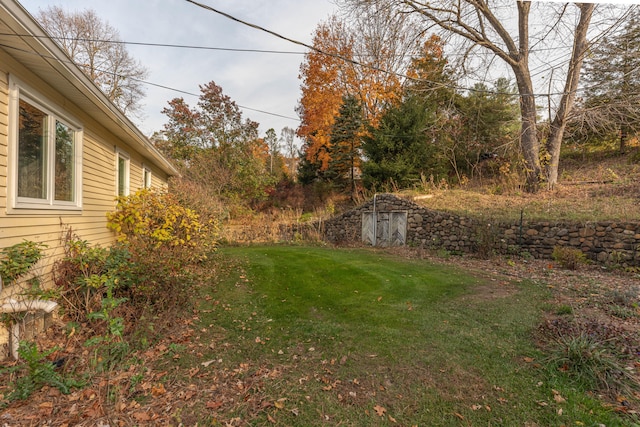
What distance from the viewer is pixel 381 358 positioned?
10.0ft

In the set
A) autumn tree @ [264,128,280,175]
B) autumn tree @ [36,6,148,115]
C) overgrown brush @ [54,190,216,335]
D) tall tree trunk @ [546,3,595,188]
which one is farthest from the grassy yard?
autumn tree @ [264,128,280,175]

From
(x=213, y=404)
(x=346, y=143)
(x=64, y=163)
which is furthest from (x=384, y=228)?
(x=213, y=404)

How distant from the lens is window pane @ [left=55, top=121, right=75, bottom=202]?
403 cm

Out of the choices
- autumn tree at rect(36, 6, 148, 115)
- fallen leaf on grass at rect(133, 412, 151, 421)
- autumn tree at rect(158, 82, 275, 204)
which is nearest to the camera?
fallen leaf on grass at rect(133, 412, 151, 421)

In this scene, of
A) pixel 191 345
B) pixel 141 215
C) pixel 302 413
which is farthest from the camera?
pixel 141 215

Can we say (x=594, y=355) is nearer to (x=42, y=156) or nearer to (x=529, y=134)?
(x=42, y=156)

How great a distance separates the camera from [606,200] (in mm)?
9156

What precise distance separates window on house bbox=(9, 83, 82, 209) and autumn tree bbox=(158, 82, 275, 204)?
37.6 feet

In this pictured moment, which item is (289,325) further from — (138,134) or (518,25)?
(518,25)

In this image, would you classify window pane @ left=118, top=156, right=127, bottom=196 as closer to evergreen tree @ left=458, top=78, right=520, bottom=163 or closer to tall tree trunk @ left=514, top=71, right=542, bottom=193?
tall tree trunk @ left=514, top=71, right=542, bottom=193

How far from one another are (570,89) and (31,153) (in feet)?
A: 50.5

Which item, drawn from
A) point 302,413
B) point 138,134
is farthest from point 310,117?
point 302,413

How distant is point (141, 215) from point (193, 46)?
11.3ft

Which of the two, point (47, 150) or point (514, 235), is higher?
point (47, 150)
